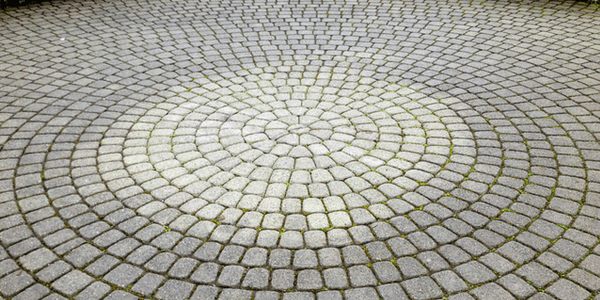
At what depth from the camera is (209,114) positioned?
5480 mm

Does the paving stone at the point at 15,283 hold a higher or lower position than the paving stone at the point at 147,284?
lower

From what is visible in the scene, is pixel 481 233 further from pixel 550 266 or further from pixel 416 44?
pixel 416 44

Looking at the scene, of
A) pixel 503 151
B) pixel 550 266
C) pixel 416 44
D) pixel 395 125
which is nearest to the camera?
pixel 550 266

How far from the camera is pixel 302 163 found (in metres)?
4.55

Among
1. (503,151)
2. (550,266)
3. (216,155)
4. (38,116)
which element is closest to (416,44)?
(503,151)

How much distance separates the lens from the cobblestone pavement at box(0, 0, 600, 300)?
3.27m

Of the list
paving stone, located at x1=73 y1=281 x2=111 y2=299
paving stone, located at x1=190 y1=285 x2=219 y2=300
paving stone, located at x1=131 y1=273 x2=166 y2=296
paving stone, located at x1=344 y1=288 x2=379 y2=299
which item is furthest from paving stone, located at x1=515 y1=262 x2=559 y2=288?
paving stone, located at x1=73 y1=281 x2=111 y2=299

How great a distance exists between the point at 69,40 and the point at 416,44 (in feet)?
20.1

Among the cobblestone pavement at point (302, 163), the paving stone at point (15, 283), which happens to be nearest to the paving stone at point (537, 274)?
the cobblestone pavement at point (302, 163)

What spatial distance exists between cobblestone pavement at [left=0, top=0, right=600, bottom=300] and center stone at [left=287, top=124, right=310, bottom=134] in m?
0.03

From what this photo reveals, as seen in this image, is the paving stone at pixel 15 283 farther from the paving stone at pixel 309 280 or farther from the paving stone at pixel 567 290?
the paving stone at pixel 567 290

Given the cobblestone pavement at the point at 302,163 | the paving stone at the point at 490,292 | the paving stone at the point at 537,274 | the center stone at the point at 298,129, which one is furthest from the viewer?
the center stone at the point at 298,129

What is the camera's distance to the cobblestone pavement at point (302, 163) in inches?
129

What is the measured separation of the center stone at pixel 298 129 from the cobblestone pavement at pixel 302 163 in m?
0.03
